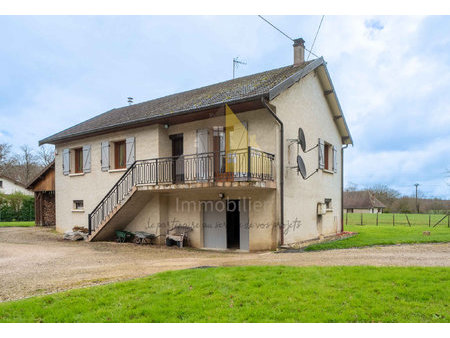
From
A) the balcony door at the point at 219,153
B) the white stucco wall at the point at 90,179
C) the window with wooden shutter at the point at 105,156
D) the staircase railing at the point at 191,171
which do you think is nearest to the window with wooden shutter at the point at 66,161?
the white stucco wall at the point at 90,179

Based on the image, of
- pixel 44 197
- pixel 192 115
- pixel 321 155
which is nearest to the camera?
pixel 192 115

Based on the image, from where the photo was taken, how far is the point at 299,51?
14.6 m

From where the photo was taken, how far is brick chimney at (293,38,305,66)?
14547 millimetres

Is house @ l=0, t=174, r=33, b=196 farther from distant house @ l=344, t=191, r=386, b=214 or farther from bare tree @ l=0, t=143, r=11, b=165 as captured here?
distant house @ l=344, t=191, r=386, b=214

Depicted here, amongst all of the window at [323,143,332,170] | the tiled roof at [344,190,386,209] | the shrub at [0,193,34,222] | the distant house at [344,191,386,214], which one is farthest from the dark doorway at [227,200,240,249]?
the tiled roof at [344,190,386,209]

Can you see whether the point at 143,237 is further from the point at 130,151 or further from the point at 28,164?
the point at 28,164

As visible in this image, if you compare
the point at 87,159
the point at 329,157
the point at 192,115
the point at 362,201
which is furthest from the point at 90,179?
the point at 362,201

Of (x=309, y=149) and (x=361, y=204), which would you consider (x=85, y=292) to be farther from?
(x=361, y=204)

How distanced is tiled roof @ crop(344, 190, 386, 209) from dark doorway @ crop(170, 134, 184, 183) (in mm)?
49628

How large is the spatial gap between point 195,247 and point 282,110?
19.3ft

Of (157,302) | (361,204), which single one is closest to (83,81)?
(157,302)

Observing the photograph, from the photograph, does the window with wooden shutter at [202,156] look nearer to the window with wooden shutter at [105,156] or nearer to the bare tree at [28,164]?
the window with wooden shutter at [105,156]

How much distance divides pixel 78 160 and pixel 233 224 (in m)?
9.12

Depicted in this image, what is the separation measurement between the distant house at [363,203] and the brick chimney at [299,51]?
154 ft
